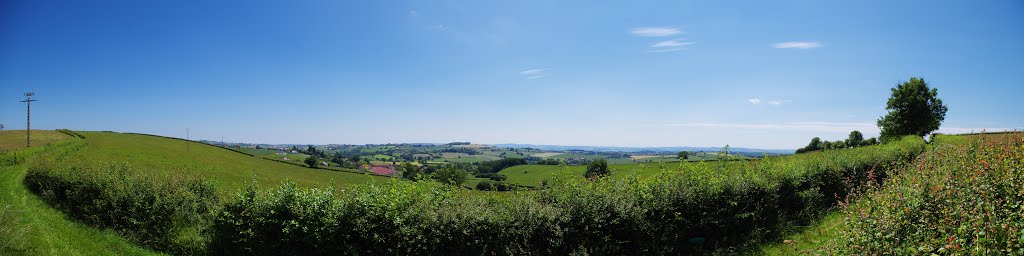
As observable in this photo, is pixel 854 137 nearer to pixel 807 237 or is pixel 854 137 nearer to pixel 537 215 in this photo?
pixel 807 237

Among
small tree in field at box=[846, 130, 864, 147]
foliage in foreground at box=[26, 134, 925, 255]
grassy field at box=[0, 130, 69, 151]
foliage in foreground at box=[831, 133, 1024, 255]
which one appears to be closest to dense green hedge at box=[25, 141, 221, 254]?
foliage in foreground at box=[26, 134, 925, 255]

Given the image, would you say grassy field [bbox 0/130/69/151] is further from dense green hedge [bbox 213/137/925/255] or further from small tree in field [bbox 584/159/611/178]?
small tree in field [bbox 584/159/611/178]

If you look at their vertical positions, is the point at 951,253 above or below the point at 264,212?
above

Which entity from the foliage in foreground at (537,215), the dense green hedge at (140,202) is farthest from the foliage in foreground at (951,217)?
the dense green hedge at (140,202)

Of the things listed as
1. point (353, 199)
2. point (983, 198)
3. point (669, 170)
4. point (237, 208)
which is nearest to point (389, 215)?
point (353, 199)

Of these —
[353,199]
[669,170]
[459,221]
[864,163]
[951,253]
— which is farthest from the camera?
[864,163]

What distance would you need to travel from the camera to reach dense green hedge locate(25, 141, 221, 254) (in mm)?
14773

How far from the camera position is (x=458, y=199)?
10.4 meters

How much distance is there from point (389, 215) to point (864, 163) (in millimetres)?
17386

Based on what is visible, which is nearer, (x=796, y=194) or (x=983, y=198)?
(x=983, y=198)

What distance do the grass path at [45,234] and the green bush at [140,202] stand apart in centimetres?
49

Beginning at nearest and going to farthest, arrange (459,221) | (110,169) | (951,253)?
(951,253), (459,221), (110,169)

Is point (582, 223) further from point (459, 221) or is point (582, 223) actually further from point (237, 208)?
point (237, 208)

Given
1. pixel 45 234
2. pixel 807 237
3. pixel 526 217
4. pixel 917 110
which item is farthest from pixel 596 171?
pixel 917 110
